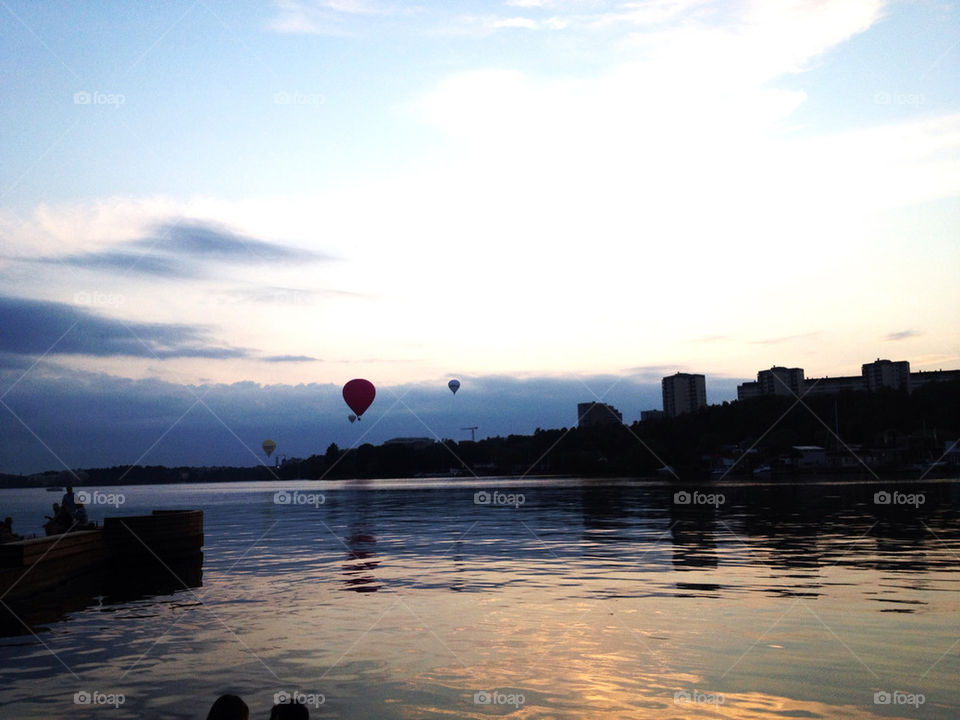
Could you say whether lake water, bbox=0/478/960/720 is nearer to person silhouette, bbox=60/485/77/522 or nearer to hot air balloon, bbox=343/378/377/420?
person silhouette, bbox=60/485/77/522

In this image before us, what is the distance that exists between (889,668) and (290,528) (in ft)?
189

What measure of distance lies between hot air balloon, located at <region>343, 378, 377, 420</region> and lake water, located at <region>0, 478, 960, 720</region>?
32.1m

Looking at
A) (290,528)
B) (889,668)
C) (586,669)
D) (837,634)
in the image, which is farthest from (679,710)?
(290,528)

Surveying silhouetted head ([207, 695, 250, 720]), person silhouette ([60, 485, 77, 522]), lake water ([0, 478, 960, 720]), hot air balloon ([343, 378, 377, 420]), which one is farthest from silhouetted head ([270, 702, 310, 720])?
hot air balloon ([343, 378, 377, 420])

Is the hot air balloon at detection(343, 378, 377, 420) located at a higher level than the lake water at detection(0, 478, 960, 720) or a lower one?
higher

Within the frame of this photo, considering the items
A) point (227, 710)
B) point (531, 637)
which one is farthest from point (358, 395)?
point (227, 710)

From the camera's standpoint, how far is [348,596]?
27.0m

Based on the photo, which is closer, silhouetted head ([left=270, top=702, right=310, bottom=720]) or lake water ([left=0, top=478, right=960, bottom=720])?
silhouetted head ([left=270, top=702, right=310, bottom=720])

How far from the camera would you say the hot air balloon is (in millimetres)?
71500

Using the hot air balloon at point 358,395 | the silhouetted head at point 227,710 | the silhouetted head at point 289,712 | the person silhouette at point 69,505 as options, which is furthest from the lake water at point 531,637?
the hot air balloon at point 358,395

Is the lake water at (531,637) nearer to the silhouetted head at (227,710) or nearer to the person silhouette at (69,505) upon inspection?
the person silhouette at (69,505)

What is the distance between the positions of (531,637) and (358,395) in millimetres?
53950

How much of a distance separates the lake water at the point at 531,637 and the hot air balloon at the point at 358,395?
3206cm

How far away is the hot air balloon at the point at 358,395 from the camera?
71500 mm
